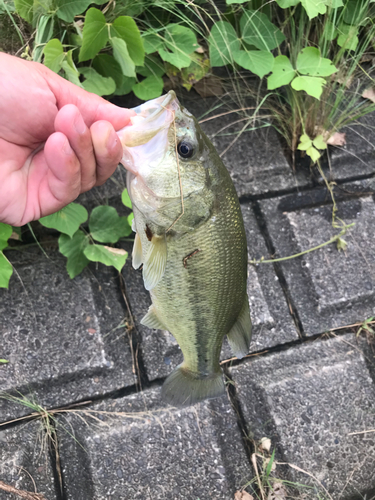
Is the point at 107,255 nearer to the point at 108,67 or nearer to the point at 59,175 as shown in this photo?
the point at 59,175

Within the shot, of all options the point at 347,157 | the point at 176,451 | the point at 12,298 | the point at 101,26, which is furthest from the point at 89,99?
the point at 347,157

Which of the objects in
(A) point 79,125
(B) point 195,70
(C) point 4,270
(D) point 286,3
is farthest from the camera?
(B) point 195,70

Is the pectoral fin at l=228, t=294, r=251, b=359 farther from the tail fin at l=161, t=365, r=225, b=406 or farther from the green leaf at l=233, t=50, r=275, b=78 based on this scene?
the green leaf at l=233, t=50, r=275, b=78

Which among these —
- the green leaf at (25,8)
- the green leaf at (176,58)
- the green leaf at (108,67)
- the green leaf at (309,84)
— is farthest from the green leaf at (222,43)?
the green leaf at (25,8)

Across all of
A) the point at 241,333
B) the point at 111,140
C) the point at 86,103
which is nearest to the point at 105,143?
the point at 111,140

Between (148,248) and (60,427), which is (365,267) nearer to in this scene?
(148,248)

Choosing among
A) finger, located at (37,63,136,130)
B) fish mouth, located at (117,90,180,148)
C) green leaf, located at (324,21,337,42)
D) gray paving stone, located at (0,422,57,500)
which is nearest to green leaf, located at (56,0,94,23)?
finger, located at (37,63,136,130)

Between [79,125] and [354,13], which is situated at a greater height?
[354,13]
